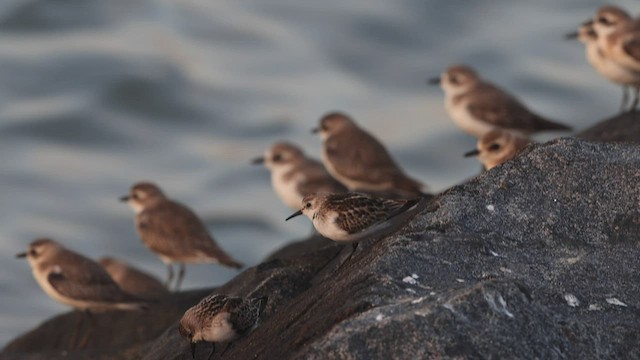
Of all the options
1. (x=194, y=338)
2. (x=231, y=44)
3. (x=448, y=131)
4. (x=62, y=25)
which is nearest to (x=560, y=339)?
(x=194, y=338)

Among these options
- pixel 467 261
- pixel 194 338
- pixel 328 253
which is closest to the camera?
pixel 467 261

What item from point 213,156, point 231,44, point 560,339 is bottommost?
point 560,339

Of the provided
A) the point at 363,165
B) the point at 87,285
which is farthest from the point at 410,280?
the point at 363,165

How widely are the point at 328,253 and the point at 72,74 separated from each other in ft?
49.2

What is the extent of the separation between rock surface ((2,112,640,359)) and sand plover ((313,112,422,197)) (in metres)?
6.59

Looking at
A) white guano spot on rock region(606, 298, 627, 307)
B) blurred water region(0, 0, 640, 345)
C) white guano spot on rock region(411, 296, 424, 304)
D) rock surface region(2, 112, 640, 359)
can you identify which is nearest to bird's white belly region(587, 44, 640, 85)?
blurred water region(0, 0, 640, 345)

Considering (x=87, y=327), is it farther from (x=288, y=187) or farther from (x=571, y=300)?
(x=571, y=300)

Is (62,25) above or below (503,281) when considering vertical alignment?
above

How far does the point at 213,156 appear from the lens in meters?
21.6

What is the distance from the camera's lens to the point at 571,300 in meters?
6.20

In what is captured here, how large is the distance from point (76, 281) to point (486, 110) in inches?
170

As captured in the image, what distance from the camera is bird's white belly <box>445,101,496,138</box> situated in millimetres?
14867

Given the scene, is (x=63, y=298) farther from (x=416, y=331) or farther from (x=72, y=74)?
(x=72, y=74)

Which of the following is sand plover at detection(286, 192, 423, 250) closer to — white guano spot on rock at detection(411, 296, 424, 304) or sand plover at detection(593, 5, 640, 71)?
white guano spot on rock at detection(411, 296, 424, 304)
